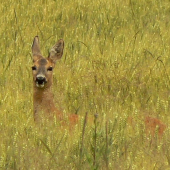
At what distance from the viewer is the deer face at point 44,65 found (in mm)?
7727

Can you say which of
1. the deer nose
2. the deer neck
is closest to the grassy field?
the deer neck

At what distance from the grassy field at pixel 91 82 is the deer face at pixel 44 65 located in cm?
21

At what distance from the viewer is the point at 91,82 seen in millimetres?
8156

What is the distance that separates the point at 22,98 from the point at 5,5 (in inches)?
151

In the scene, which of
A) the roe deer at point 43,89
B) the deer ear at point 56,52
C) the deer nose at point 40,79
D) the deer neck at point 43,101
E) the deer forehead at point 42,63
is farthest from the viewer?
the deer ear at point 56,52

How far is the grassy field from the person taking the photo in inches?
221

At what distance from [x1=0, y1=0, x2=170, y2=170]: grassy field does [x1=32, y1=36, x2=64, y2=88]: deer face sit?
0.71ft

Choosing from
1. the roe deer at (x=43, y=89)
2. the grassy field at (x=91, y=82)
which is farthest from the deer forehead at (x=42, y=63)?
the grassy field at (x=91, y=82)

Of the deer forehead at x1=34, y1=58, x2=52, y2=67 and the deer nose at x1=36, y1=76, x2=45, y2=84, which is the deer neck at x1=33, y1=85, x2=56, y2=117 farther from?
the deer forehead at x1=34, y1=58, x2=52, y2=67

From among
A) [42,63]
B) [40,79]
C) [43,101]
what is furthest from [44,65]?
[43,101]

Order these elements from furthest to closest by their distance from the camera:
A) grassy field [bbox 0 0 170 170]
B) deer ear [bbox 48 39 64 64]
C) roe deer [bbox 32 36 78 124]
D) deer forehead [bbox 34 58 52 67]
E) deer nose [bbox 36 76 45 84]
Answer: deer ear [bbox 48 39 64 64], deer forehead [bbox 34 58 52 67], deer nose [bbox 36 76 45 84], roe deer [bbox 32 36 78 124], grassy field [bbox 0 0 170 170]

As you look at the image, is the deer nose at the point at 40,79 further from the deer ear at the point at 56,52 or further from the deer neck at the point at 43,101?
the deer ear at the point at 56,52

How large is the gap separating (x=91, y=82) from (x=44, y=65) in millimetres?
571

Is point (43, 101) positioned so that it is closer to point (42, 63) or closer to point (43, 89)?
point (43, 89)
